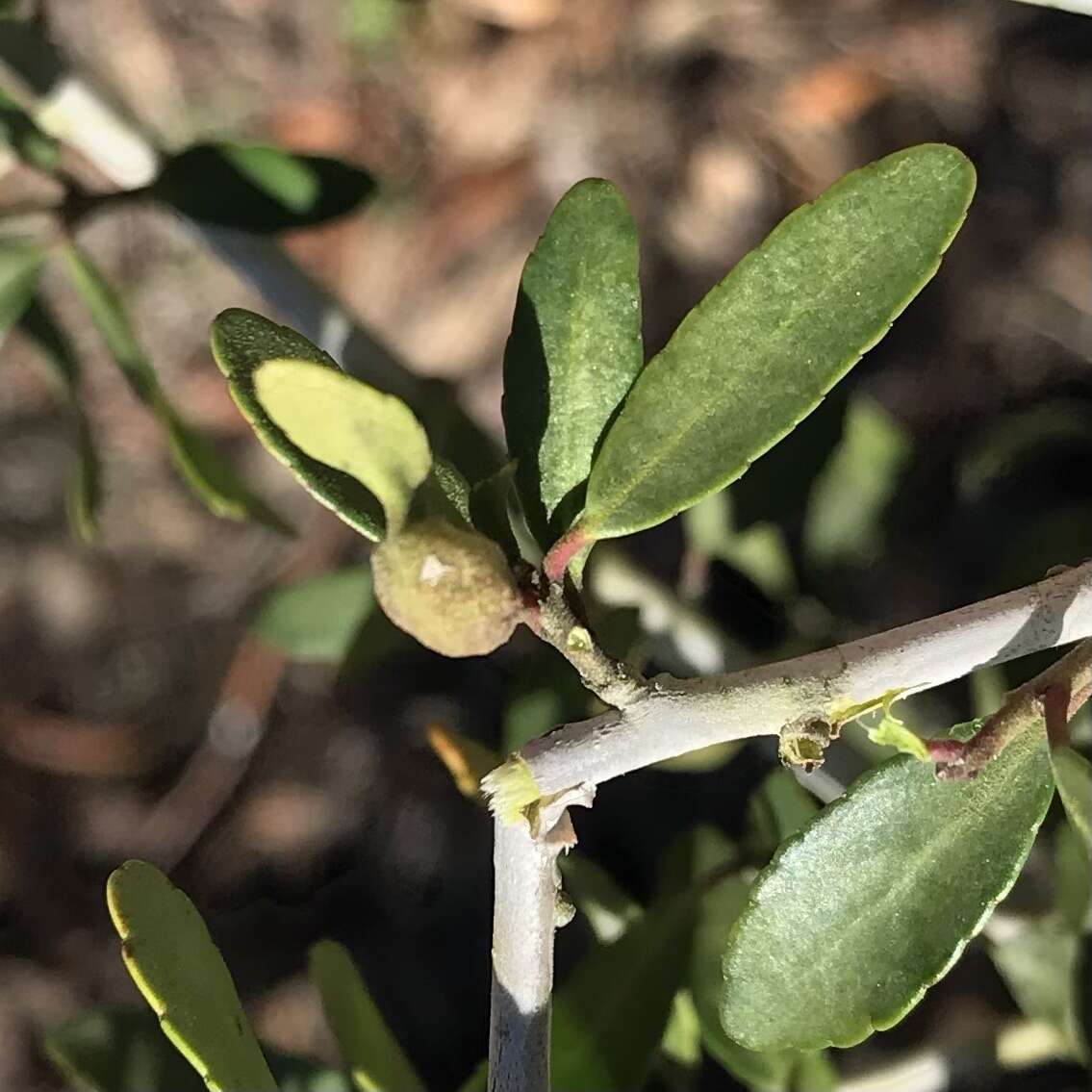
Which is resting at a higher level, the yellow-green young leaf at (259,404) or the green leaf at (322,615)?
the yellow-green young leaf at (259,404)

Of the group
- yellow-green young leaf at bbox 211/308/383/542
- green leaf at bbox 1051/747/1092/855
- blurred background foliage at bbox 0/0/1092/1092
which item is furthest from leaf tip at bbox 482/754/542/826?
blurred background foliage at bbox 0/0/1092/1092

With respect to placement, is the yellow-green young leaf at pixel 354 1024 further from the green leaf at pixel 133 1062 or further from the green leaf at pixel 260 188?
the green leaf at pixel 260 188

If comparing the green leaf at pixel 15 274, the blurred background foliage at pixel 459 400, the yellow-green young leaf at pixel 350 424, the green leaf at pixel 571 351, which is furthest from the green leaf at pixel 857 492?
the yellow-green young leaf at pixel 350 424

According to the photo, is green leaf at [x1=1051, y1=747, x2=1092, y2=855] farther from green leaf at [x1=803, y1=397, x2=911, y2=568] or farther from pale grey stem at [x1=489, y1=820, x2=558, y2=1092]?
green leaf at [x1=803, y1=397, x2=911, y2=568]

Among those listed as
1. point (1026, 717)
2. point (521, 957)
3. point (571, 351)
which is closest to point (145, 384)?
point (571, 351)

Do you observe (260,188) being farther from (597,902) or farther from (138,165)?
(597,902)

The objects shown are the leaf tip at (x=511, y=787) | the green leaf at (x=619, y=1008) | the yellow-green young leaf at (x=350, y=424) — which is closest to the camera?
the yellow-green young leaf at (x=350, y=424)
